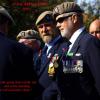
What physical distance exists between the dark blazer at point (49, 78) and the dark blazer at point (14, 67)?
0.88 meters

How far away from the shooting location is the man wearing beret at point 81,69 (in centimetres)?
436

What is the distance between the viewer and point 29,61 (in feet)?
12.7

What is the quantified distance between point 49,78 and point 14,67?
3.84 ft

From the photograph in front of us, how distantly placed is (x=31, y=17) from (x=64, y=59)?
1205 cm

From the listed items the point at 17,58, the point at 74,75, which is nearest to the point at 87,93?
the point at 74,75

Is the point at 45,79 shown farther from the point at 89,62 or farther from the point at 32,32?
the point at 32,32

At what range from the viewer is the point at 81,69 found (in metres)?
4.39

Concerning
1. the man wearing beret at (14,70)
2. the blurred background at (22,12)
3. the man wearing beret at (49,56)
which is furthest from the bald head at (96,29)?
the blurred background at (22,12)

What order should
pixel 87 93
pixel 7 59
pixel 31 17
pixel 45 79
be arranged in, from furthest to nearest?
pixel 31 17, pixel 45 79, pixel 87 93, pixel 7 59

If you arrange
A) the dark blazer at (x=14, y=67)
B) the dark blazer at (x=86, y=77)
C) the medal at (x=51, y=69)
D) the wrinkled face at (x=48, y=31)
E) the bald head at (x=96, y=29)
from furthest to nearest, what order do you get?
the bald head at (x=96, y=29)
the wrinkled face at (x=48, y=31)
the medal at (x=51, y=69)
the dark blazer at (x=86, y=77)
the dark blazer at (x=14, y=67)

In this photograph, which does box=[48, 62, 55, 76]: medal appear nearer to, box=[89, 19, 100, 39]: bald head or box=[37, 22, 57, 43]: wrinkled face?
box=[37, 22, 57, 43]: wrinkled face

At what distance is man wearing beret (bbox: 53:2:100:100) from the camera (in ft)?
14.3

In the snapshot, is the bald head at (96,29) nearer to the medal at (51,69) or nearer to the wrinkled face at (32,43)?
the wrinkled face at (32,43)

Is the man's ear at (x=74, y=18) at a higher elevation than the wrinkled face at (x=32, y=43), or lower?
higher
